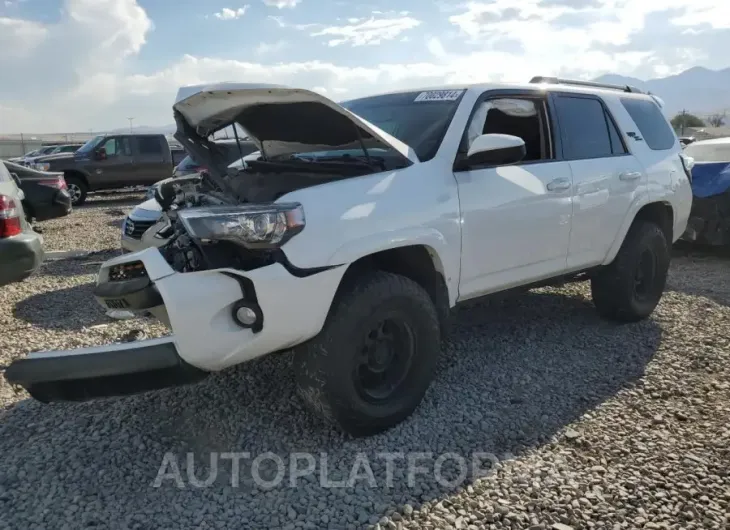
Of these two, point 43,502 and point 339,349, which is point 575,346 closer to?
point 339,349

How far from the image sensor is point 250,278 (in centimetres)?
Answer: 274

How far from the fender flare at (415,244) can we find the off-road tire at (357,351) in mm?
181

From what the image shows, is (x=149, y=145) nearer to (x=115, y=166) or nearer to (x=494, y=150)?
(x=115, y=166)

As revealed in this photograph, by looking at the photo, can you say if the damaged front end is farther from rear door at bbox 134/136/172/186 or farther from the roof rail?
rear door at bbox 134/136/172/186

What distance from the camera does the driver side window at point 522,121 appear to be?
13.3 feet

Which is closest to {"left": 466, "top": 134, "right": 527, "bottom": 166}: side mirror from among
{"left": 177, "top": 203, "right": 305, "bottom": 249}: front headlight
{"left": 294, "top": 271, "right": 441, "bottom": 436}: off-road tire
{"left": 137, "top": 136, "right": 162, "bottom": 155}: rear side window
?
{"left": 294, "top": 271, "right": 441, "bottom": 436}: off-road tire

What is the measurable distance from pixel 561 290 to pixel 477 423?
3255mm

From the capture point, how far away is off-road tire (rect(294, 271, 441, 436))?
3.03m

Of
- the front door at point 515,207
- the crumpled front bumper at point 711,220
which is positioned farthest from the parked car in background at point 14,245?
the crumpled front bumper at point 711,220

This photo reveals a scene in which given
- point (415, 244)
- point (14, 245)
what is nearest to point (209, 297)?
point (415, 244)

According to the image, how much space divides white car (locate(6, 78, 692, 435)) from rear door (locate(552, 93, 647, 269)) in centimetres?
1

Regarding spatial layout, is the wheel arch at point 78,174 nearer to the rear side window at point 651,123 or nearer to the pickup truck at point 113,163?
the pickup truck at point 113,163

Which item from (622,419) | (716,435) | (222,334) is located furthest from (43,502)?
(716,435)

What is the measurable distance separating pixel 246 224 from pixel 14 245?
9.69 feet
